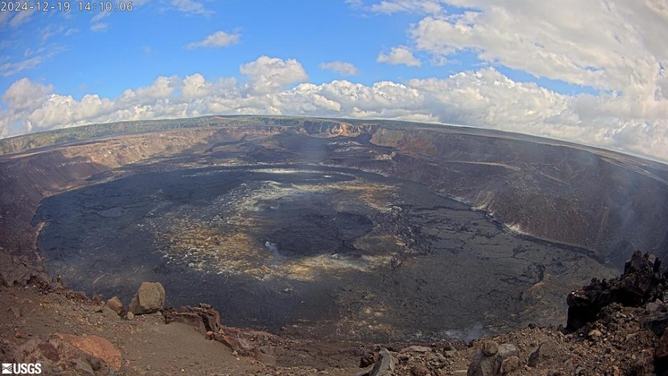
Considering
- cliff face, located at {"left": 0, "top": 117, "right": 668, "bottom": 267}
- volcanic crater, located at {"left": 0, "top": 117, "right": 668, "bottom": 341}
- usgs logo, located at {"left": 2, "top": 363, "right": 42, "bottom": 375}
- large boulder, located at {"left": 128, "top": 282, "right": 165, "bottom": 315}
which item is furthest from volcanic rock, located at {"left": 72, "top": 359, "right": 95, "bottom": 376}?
cliff face, located at {"left": 0, "top": 117, "right": 668, "bottom": 267}

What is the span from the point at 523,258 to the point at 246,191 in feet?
138

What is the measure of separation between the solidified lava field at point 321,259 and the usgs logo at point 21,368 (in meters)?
16.3

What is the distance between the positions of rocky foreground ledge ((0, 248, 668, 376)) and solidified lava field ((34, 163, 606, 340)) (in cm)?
859

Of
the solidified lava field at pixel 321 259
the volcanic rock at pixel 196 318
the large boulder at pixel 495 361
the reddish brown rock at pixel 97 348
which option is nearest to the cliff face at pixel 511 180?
the solidified lava field at pixel 321 259

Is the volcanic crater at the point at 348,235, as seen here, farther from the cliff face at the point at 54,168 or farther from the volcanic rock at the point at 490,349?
the volcanic rock at the point at 490,349

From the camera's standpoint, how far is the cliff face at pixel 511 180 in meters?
41.4

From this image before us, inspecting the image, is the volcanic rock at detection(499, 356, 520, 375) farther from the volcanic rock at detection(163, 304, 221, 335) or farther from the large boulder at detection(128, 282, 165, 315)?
the large boulder at detection(128, 282, 165, 315)

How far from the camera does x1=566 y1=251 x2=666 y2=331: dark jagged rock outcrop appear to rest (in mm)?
13969

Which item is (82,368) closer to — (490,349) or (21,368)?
(21,368)

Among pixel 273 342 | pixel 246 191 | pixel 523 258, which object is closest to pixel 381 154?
pixel 246 191

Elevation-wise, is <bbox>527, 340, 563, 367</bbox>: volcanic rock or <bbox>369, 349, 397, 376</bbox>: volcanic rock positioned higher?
<bbox>527, 340, 563, 367</bbox>: volcanic rock

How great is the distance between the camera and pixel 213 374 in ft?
37.4

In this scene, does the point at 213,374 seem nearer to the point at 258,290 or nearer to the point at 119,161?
the point at 258,290

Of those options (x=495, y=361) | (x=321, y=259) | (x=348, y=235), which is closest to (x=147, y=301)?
(x=495, y=361)
